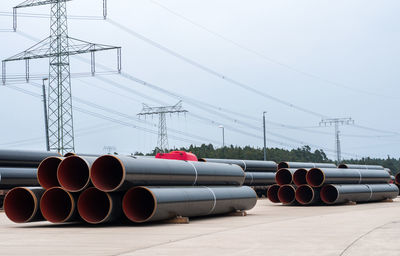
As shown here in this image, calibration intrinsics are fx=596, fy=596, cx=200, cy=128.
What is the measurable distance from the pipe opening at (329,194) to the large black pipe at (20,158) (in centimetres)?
1411

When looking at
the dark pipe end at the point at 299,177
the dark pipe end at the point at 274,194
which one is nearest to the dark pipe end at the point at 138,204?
the dark pipe end at the point at 299,177

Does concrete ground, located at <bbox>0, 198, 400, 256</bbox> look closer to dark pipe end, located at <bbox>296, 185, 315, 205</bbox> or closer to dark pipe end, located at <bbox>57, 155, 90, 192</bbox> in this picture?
dark pipe end, located at <bbox>57, 155, 90, 192</bbox>

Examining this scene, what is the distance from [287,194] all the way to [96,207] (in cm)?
1463

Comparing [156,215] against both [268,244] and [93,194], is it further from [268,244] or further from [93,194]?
[268,244]

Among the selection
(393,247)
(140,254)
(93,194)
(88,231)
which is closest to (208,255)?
(140,254)

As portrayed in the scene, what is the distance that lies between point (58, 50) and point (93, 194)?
22.3 m

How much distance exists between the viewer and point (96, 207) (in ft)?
60.1

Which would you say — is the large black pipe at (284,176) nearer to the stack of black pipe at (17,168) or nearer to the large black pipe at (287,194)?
the large black pipe at (287,194)

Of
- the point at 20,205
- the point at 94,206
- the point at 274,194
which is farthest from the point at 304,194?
the point at 20,205

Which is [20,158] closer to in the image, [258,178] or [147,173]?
[147,173]

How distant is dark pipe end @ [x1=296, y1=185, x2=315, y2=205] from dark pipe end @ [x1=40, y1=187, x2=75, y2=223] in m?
14.4

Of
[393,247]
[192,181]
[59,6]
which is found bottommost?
[393,247]

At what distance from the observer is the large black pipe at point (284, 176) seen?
30.9 metres

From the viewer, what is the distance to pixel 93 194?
58.4ft
